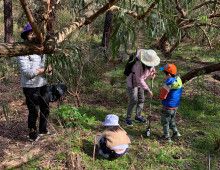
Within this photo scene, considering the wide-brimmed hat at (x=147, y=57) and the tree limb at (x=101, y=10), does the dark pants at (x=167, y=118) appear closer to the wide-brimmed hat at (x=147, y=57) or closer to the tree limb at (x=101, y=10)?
the wide-brimmed hat at (x=147, y=57)

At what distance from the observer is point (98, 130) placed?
6461mm

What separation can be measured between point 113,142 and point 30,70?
155 centimetres

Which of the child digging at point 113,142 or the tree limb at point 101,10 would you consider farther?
the child digging at point 113,142

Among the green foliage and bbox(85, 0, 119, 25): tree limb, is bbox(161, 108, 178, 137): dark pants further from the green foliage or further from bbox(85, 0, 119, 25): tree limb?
bbox(85, 0, 119, 25): tree limb

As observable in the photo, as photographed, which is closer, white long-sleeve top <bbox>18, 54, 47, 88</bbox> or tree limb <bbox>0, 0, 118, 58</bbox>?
tree limb <bbox>0, 0, 118, 58</bbox>

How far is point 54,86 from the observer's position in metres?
6.86

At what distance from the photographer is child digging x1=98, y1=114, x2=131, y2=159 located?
5395 millimetres

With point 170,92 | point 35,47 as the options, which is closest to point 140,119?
point 170,92

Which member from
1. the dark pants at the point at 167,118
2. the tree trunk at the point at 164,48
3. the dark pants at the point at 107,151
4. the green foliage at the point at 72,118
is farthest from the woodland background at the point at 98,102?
the tree trunk at the point at 164,48

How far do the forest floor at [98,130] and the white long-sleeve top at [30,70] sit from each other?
464 millimetres

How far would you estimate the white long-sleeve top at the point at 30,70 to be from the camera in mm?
5309

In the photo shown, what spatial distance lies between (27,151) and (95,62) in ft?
15.6

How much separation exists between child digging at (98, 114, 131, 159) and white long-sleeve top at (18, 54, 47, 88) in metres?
1.18

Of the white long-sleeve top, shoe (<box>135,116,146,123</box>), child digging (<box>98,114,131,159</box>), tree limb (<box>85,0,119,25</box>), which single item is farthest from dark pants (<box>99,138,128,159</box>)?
tree limb (<box>85,0,119,25</box>)
